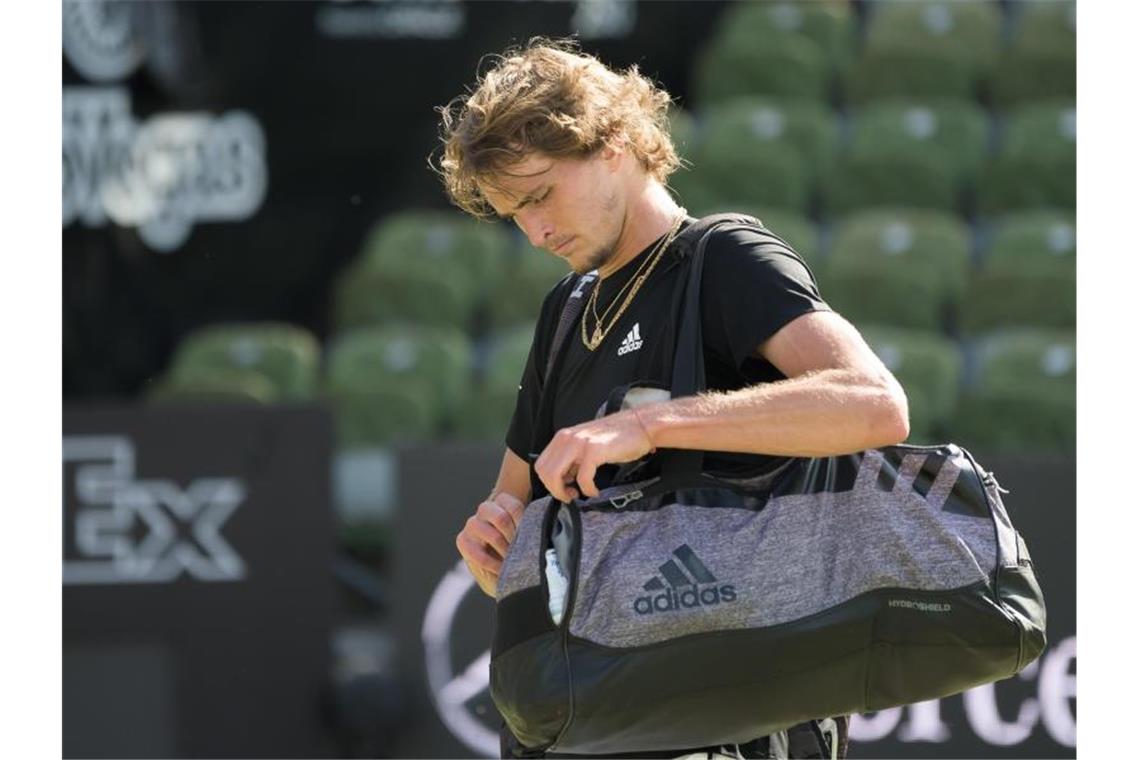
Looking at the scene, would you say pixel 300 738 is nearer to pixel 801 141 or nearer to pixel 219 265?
pixel 219 265

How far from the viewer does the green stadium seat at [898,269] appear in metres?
6.86

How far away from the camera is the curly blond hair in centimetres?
198

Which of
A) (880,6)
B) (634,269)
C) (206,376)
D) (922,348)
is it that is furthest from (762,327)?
(880,6)

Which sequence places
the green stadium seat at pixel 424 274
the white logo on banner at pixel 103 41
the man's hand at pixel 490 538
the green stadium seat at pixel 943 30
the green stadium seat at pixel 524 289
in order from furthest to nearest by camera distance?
the green stadium seat at pixel 943 30 < the white logo on banner at pixel 103 41 < the green stadium seat at pixel 424 274 < the green stadium seat at pixel 524 289 < the man's hand at pixel 490 538

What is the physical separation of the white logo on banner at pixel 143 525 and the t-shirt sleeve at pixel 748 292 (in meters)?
2.91

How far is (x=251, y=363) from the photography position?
712 cm

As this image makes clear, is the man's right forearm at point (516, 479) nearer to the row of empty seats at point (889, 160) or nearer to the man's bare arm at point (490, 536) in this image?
the man's bare arm at point (490, 536)

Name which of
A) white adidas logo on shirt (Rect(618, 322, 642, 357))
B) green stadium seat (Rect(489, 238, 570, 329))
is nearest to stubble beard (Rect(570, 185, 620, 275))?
white adidas logo on shirt (Rect(618, 322, 642, 357))

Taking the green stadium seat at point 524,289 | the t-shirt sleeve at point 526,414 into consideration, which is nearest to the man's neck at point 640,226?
the t-shirt sleeve at point 526,414

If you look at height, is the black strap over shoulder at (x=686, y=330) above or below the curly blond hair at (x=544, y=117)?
below

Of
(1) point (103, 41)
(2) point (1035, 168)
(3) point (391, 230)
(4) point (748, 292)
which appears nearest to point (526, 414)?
(4) point (748, 292)

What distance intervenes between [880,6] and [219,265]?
3569mm

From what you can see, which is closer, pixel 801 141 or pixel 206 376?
pixel 206 376
